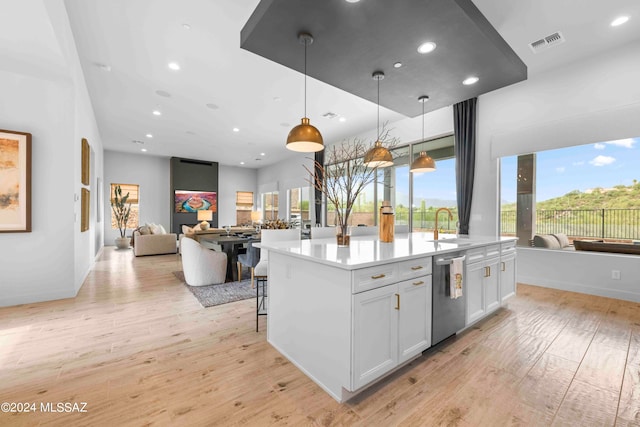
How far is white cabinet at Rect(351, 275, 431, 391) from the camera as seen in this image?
1609 millimetres

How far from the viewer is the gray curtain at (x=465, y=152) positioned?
4.83m

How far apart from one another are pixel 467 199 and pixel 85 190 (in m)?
6.59

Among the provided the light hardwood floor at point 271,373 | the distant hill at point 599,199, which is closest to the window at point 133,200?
the light hardwood floor at point 271,373

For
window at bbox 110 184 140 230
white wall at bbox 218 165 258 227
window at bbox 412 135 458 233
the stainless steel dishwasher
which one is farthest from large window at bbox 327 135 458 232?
window at bbox 110 184 140 230

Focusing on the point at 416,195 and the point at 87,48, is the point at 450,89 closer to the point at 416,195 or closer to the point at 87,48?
the point at 416,195

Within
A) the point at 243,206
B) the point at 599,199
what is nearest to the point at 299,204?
the point at 243,206

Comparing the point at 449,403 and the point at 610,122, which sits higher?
the point at 610,122

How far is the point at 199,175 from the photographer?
10344 millimetres

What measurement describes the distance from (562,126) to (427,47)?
2770 millimetres

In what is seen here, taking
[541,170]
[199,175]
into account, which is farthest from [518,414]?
[199,175]

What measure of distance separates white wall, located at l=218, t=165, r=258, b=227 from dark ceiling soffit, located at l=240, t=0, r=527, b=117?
9192 millimetres

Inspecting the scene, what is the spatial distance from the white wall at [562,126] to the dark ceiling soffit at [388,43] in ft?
3.97

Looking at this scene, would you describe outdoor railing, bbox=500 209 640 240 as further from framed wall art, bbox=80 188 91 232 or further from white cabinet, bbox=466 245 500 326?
framed wall art, bbox=80 188 91 232

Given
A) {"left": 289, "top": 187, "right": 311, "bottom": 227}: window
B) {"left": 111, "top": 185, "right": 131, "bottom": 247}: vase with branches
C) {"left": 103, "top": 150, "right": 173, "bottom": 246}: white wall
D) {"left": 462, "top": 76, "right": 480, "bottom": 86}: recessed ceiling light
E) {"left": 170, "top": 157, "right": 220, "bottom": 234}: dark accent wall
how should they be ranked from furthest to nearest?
{"left": 170, "top": 157, "right": 220, "bottom": 234}: dark accent wall
{"left": 289, "top": 187, "right": 311, "bottom": 227}: window
{"left": 103, "top": 150, "right": 173, "bottom": 246}: white wall
{"left": 111, "top": 185, "right": 131, "bottom": 247}: vase with branches
{"left": 462, "top": 76, "right": 480, "bottom": 86}: recessed ceiling light
